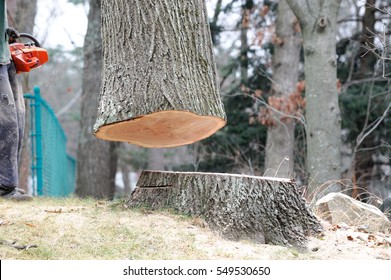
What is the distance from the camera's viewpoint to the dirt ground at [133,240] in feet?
13.7

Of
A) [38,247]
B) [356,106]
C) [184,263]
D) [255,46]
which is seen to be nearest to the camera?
[184,263]

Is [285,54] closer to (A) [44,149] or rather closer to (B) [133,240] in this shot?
(A) [44,149]

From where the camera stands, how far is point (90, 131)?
11719 millimetres

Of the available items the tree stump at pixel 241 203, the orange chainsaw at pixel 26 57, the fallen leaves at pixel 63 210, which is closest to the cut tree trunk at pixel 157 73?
the tree stump at pixel 241 203

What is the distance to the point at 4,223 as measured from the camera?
4.61m

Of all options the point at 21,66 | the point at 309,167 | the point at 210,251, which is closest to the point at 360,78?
the point at 309,167

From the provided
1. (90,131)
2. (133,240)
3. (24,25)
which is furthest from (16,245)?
(24,25)

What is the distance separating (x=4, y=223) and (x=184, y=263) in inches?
62.1

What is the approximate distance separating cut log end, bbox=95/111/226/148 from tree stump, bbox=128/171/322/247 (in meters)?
0.36

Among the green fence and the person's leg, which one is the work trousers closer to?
the person's leg

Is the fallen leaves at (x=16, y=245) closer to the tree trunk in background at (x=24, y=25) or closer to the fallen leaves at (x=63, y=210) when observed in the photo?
the fallen leaves at (x=63, y=210)

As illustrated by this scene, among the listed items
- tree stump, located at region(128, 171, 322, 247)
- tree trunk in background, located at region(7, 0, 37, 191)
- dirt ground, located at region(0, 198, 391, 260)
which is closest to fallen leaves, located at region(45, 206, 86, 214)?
dirt ground, located at region(0, 198, 391, 260)

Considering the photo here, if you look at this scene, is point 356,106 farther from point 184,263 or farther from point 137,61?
point 184,263

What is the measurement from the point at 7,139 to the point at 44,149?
191 inches
